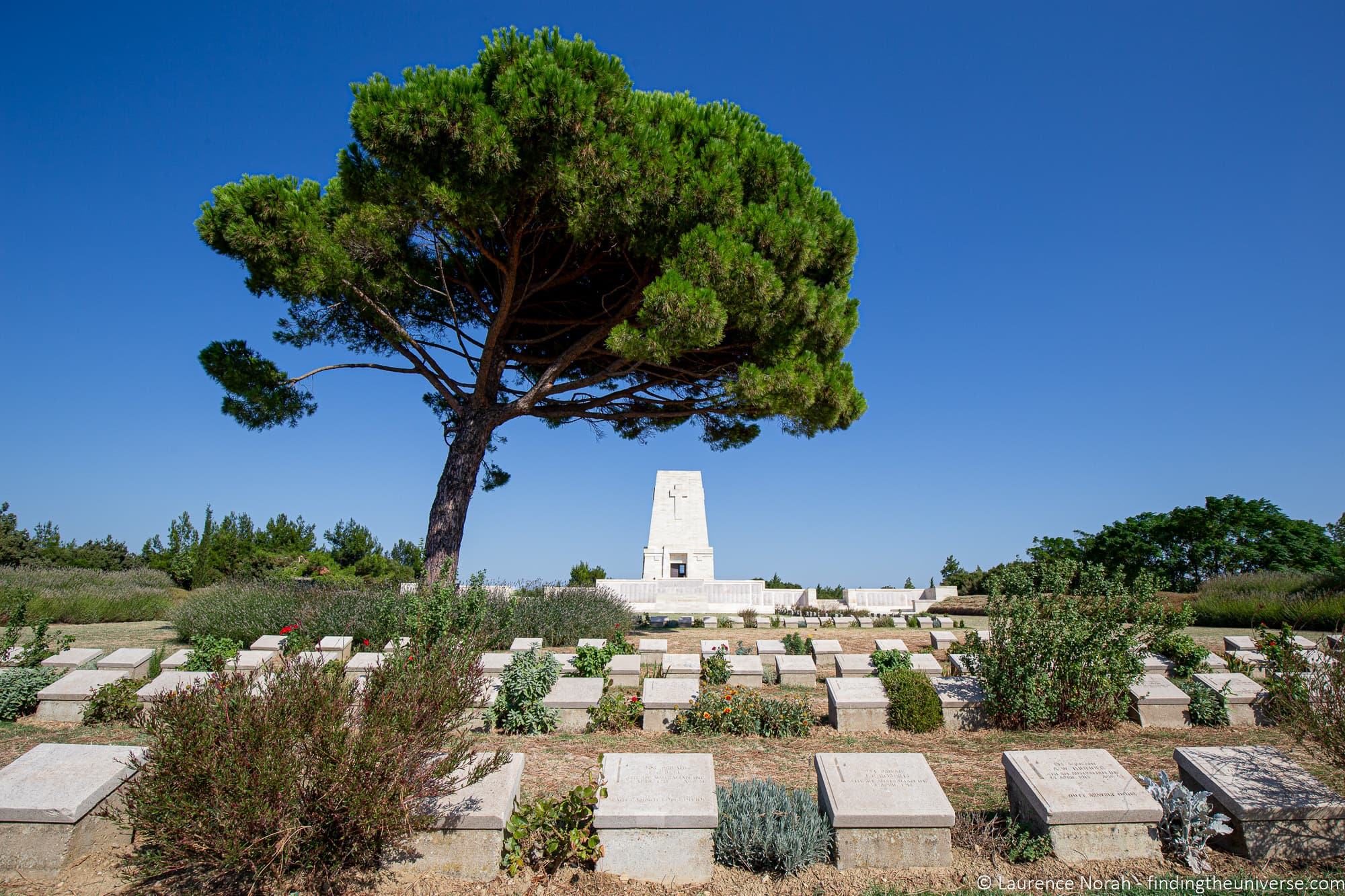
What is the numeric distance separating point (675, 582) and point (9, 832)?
2151cm

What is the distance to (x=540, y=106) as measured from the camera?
9.21 m

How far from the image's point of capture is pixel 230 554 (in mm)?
22391

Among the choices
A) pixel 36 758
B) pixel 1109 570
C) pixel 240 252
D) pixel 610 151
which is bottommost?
pixel 36 758

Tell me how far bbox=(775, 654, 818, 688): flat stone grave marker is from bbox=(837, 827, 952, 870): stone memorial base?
4632 millimetres

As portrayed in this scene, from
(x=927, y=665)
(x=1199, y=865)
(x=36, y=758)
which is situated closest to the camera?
(x=1199, y=865)

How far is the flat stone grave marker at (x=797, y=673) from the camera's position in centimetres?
785

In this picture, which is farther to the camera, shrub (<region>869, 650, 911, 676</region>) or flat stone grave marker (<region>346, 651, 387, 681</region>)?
shrub (<region>869, 650, 911, 676</region>)

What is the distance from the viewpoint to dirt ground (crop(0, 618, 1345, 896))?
3041 mm

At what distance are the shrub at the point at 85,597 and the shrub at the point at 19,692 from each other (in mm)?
5638

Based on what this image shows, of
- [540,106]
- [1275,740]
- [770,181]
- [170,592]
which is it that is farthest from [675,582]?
[1275,740]

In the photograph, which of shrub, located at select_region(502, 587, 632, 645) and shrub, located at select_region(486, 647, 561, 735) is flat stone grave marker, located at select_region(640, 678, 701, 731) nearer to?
shrub, located at select_region(486, 647, 561, 735)

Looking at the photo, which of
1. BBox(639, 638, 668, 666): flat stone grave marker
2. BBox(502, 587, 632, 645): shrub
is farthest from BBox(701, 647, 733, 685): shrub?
BBox(502, 587, 632, 645): shrub

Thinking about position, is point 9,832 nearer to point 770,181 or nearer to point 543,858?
point 543,858

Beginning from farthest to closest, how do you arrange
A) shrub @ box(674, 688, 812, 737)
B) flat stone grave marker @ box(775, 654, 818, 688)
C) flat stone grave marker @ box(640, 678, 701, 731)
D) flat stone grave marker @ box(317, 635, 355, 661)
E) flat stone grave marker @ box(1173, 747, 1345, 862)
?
flat stone grave marker @ box(317, 635, 355, 661) < flat stone grave marker @ box(775, 654, 818, 688) < flat stone grave marker @ box(640, 678, 701, 731) < shrub @ box(674, 688, 812, 737) < flat stone grave marker @ box(1173, 747, 1345, 862)
